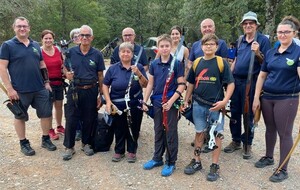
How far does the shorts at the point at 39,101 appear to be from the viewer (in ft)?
16.3

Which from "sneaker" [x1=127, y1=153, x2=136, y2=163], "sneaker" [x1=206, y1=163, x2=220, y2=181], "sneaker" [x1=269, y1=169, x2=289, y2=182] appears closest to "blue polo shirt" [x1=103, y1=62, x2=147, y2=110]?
"sneaker" [x1=127, y1=153, x2=136, y2=163]

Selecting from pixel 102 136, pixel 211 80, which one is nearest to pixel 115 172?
pixel 102 136

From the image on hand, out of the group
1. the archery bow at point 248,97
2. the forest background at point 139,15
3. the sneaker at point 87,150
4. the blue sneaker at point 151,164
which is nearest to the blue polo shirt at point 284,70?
the archery bow at point 248,97

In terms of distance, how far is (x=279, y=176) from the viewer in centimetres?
421

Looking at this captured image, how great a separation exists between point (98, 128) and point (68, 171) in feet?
2.88

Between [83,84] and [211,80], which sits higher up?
[211,80]

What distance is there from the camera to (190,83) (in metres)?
4.36

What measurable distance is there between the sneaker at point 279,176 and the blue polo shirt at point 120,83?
2.09 meters

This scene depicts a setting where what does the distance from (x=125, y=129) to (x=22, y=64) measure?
6.02ft

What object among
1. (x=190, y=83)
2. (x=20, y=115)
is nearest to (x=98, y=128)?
(x=20, y=115)

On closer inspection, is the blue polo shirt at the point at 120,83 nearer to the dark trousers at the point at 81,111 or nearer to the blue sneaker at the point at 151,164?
the dark trousers at the point at 81,111

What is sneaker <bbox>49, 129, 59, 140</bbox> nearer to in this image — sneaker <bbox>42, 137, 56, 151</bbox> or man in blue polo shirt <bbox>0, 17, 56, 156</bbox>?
sneaker <bbox>42, 137, 56, 151</bbox>

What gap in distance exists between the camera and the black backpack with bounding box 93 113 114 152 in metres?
5.08

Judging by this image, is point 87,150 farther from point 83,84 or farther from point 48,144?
point 83,84
